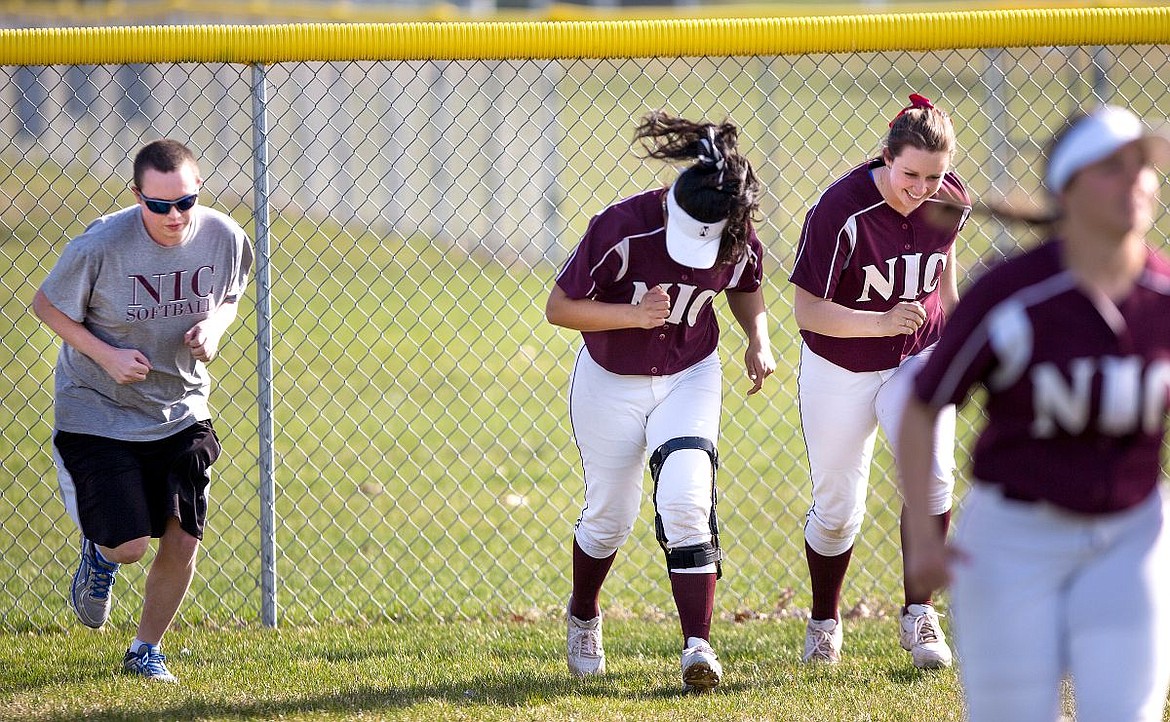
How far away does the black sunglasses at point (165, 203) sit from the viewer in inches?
160

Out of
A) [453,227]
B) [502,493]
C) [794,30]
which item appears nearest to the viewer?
[794,30]

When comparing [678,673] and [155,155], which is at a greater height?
[155,155]

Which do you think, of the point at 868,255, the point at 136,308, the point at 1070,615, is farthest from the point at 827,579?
the point at 136,308

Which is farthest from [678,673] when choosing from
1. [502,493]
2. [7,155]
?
[7,155]

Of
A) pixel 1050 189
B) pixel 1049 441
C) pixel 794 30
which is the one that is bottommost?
pixel 1049 441

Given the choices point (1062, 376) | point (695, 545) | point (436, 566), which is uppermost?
point (1062, 376)

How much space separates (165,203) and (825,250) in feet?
7.39

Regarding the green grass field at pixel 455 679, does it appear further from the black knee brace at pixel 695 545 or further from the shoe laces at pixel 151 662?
the black knee brace at pixel 695 545

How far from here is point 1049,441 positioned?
2.50 meters

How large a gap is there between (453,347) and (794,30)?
21.1 feet

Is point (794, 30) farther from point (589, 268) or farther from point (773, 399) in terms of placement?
point (773, 399)

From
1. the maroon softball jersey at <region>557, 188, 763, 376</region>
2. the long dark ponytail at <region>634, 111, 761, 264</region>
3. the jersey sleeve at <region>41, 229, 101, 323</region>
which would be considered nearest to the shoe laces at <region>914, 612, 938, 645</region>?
the maroon softball jersey at <region>557, 188, 763, 376</region>

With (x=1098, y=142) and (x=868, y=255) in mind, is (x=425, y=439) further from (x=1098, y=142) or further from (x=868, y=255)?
(x=1098, y=142)

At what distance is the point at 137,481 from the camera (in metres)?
4.20
